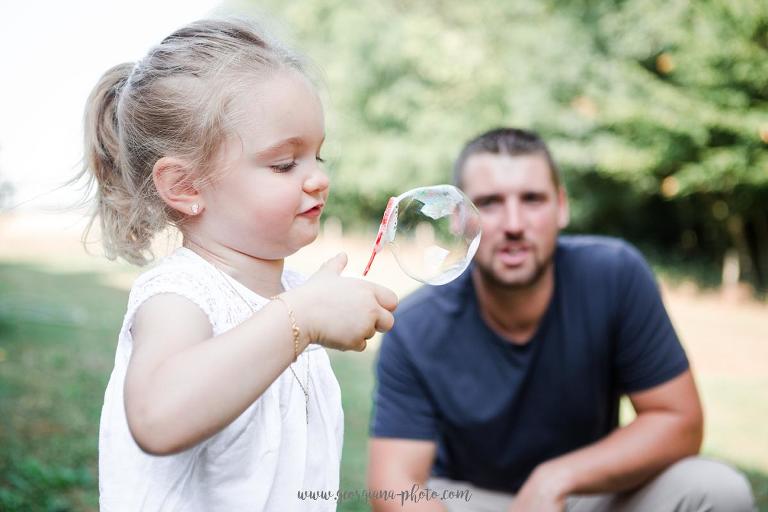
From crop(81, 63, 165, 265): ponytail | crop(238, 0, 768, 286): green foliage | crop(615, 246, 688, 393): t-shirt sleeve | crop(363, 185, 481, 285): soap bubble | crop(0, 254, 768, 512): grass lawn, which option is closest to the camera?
crop(81, 63, 165, 265): ponytail

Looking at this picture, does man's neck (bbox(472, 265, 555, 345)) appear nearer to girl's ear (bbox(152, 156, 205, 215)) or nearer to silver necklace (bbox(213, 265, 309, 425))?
silver necklace (bbox(213, 265, 309, 425))

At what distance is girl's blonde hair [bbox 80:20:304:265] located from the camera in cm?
144

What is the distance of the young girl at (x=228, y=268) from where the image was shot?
126cm

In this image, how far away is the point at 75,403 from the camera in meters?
4.59

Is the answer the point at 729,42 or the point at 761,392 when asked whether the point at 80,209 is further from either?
the point at 729,42

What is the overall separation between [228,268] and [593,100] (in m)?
12.7

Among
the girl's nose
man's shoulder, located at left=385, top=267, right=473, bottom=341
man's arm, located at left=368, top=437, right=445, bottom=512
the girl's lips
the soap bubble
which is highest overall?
the girl's nose

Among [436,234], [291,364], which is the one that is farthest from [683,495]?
[291,364]

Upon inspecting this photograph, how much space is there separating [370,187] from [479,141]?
16134mm

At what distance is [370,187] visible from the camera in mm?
19062

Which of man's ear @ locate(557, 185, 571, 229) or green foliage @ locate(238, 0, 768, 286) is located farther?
green foliage @ locate(238, 0, 768, 286)

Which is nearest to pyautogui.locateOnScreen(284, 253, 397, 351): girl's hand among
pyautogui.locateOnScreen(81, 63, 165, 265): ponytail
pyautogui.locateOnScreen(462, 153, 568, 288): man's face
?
pyautogui.locateOnScreen(81, 63, 165, 265): ponytail

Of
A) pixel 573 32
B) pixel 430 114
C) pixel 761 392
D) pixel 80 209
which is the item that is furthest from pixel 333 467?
pixel 430 114

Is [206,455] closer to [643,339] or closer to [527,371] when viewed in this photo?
[527,371]
